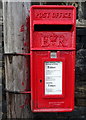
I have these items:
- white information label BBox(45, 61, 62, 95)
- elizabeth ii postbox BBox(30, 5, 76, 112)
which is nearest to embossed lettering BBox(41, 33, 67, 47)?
elizabeth ii postbox BBox(30, 5, 76, 112)

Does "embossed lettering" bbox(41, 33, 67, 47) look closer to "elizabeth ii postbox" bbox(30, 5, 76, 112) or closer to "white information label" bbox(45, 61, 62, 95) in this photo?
"elizabeth ii postbox" bbox(30, 5, 76, 112)

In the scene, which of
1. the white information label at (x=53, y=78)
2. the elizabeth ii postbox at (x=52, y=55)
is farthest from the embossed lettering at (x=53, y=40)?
the white information label at (x=53, y=78)

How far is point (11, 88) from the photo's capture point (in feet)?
5.10

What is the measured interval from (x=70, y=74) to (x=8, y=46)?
0.66 m

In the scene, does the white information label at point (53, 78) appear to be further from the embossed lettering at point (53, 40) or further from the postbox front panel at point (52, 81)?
the embossed lettering at point (53, 40)

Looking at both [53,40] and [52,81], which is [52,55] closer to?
[53,40]

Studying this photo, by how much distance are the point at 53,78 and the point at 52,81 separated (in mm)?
32

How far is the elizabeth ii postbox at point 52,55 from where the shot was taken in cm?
155

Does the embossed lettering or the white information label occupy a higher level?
the embossed lettering

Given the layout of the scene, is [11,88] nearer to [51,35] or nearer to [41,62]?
[41,62]

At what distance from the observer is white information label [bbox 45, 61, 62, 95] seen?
163cm

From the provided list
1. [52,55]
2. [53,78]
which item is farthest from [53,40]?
[53,78]

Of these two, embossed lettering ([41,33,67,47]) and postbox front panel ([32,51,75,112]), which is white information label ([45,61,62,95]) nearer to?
postbox front panel ([32,51,75,112])

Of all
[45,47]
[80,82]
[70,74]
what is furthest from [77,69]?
[45,47]
